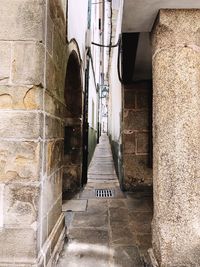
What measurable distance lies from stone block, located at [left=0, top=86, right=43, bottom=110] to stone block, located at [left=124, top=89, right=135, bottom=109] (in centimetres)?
259

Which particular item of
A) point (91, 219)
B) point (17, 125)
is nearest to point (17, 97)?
point (17, 125)

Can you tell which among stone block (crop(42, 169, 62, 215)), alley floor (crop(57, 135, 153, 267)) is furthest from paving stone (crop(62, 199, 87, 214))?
stone block (crop(42, 169, 62, 215))

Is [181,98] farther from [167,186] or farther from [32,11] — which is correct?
[32,11]

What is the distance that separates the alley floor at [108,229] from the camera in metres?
1.77

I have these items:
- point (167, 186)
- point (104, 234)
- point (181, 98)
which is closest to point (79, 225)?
point (104, 234)

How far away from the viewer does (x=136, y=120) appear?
12.5ft

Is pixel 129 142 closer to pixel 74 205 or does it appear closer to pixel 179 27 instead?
pixel 74 205

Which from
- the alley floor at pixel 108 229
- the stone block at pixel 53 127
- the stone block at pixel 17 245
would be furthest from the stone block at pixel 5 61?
the alley floor at pixel 108 229

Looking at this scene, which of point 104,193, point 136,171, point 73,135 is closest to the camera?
point 104,193

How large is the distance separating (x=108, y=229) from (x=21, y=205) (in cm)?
122

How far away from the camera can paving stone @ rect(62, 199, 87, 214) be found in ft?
9.59

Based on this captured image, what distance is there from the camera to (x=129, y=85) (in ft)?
12.5

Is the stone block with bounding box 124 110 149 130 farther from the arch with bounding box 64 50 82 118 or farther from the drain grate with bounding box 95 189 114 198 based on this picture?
the drain grate with bounding box 95 189 114 198

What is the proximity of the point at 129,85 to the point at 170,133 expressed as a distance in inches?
94.6
